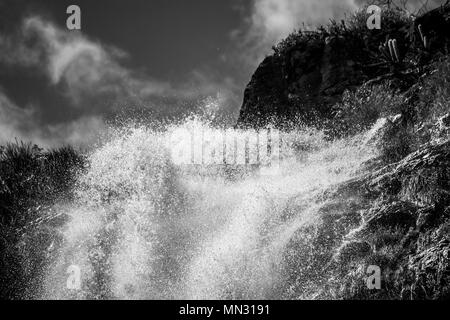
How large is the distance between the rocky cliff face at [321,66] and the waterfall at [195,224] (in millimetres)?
3981

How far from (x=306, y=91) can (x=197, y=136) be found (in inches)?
208

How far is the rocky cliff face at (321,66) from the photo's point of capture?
15624 millimetres

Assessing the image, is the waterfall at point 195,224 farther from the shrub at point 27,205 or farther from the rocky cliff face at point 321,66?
the rocky cliff face at point 321,66

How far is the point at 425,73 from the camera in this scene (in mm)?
10828

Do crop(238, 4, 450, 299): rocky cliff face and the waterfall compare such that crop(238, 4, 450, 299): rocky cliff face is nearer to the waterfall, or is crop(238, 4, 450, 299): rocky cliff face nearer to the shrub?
the waterfall

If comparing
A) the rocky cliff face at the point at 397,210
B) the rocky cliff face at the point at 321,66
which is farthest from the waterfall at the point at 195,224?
the rocky cliff face at the point at 321,66

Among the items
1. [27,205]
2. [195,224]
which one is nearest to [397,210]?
[195,224]

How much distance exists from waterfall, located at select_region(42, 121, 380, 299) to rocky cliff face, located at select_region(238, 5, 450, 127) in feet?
13.1

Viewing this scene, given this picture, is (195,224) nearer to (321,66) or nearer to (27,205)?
(27,205)

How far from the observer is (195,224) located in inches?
342

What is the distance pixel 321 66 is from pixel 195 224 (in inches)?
422
